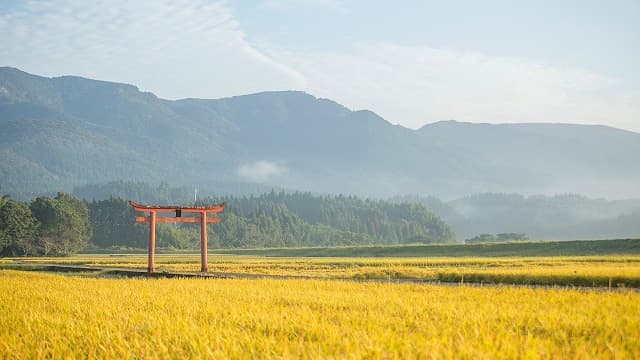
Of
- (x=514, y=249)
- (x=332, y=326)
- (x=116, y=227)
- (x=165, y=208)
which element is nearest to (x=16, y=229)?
(x=165, y=208)

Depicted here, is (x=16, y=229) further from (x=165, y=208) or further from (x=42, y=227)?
(x=165, y=208)

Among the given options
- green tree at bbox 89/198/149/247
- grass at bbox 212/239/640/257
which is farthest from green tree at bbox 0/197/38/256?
green tree at bbox 89/198/149/247

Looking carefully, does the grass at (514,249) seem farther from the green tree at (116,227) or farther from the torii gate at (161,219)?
the green tree at (116,227)

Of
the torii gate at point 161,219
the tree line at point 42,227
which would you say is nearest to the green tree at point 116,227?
the tree line at point 42,227

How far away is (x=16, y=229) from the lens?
340ft

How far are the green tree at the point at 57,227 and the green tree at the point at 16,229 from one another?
404cm

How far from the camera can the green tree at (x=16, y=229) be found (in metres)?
101

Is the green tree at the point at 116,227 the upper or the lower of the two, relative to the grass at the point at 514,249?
upper

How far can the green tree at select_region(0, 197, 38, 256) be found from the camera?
101375mm

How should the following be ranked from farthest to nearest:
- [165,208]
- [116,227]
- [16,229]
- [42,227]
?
[116,227], [42,227], [16,229], [165,208]

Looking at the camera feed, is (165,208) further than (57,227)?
No

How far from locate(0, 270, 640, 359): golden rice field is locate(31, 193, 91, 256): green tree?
9923cm

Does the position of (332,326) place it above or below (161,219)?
below

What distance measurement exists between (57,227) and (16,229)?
15709 millimetres
